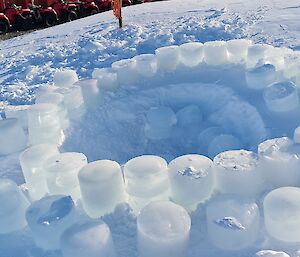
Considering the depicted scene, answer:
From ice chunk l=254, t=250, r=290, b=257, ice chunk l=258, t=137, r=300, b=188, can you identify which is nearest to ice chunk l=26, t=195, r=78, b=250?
ice chunk l=254, t=250, r=290, b=257

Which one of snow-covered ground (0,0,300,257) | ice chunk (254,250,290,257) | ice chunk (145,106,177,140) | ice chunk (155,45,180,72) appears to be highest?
ice chunk (254,250,290,257)

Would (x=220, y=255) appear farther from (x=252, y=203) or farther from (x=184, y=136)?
(x=184, y=136)

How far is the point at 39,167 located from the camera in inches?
104

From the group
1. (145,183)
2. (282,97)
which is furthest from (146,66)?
(145,183)

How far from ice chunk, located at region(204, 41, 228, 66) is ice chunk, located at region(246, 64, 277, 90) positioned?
19.7 inches

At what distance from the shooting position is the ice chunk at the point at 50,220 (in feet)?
7.04

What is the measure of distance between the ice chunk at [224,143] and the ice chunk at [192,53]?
0.89 metres

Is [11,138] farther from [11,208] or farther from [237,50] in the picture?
[237,50]

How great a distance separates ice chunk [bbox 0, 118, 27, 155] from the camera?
3203 mm

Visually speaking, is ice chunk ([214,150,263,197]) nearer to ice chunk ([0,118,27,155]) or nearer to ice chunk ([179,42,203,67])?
ice chunk ([0,118,27,155])

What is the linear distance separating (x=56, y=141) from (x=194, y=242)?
5.14 feet

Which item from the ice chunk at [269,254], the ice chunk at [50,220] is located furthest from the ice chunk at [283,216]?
the ice chunk at [50,220]

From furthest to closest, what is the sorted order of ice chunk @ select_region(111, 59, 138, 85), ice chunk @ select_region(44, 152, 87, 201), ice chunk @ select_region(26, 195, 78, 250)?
1. ice chunk @ select_region(111, 59, 138, 85)
2. ice chunk @ select_region(44, 152, 87, 201)
3. ice chunk @ select_region(26, 195, 78, 250)

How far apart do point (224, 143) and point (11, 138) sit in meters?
1.52
